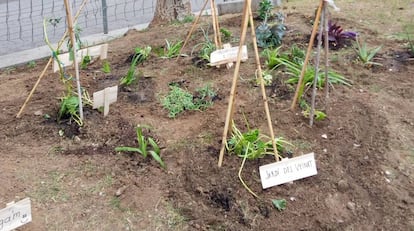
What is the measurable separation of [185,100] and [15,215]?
151 cm

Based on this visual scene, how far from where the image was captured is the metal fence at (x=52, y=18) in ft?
20.6

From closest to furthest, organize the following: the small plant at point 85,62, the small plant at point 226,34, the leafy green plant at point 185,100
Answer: the leafy green plant at point 185,100 < the small plant at point 85,62 < the small plant at point 226,34

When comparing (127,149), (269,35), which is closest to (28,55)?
(269,35)

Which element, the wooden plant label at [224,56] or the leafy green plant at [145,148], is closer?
the leafy green plant at [145,148]

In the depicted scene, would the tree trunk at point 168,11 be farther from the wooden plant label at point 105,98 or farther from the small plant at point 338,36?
the wooden plant label at point 105,98

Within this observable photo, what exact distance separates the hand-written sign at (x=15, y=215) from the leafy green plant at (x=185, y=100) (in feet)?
4.15

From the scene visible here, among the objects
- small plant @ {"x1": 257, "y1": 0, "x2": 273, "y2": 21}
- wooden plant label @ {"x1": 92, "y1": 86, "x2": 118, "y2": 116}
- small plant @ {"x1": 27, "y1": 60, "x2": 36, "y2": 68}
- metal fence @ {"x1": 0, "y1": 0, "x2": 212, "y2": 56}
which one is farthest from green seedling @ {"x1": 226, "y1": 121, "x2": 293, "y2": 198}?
metal fence @ {"x1": 0, "y1": 0, "x2": 212, "y2": 56}

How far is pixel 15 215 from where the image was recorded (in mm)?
2438

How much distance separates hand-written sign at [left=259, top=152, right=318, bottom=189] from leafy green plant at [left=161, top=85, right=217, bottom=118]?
94cm

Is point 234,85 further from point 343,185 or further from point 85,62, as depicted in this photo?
point 85,62

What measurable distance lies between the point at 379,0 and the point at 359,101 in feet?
9.66

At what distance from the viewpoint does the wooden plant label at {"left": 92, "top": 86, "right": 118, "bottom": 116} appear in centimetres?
343

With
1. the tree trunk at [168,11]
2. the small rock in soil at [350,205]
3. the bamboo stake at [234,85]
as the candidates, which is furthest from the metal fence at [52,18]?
the small rock in soil at [350,205]

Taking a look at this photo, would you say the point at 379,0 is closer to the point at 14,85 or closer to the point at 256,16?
the point at 256,16
